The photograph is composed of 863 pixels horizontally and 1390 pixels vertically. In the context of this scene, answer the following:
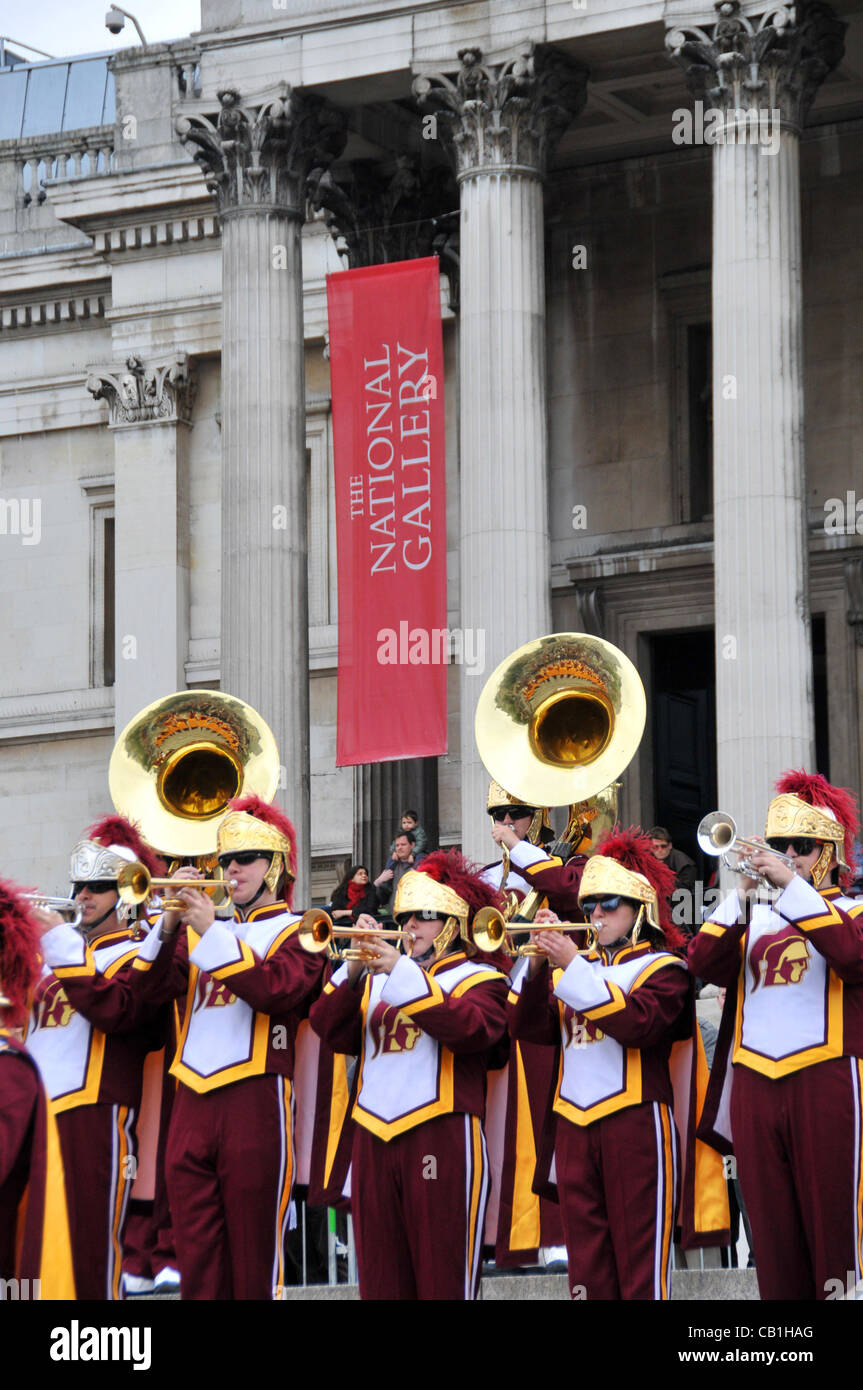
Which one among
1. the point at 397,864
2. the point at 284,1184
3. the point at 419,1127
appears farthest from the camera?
the point at 397,864

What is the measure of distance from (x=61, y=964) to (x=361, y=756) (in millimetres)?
11480

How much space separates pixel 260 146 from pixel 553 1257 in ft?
44.0

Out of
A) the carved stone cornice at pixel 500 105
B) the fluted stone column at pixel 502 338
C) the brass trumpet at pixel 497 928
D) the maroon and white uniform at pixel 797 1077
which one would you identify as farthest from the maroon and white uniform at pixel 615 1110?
the carved stone cornice at pixel 500 105

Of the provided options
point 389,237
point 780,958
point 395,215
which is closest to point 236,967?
point 780,958

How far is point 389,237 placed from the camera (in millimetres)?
25953

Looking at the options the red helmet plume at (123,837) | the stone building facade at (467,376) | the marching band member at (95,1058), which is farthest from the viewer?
the stone building facade at (467,376)

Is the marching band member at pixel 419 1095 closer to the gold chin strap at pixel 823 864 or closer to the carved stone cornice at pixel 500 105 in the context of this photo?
the gold chin strap at pixel 823 864

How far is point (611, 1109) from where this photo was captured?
10859 mm

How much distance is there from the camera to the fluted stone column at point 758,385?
20969 millimetres

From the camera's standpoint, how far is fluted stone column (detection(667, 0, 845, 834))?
20969 millimetres

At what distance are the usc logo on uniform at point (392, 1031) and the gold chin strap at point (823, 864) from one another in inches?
67.5

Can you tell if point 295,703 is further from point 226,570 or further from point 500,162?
point 500,162

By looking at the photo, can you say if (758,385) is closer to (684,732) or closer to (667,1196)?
(684,732)
